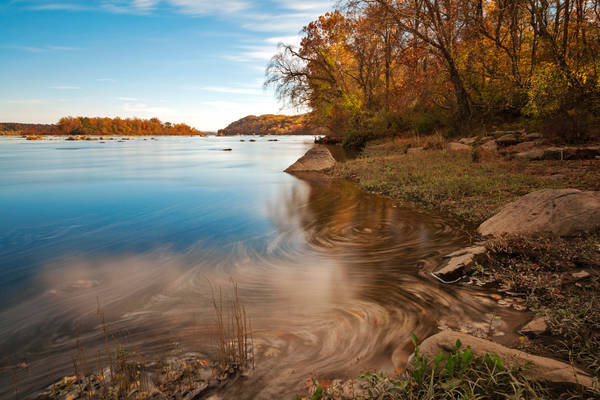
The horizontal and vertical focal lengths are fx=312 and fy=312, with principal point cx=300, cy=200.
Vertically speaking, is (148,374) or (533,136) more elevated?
(533,136)

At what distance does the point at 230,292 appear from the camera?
4035 millimetres

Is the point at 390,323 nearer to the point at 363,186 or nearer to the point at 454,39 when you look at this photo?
the point at 363,186

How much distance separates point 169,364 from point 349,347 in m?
1.55

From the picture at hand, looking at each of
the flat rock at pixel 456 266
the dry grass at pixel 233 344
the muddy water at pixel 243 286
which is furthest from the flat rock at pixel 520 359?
the flat rock at pixel 456 266

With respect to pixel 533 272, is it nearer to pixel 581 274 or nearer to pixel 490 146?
pixel 581 274

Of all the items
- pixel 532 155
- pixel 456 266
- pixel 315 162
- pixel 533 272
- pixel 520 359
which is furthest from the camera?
pixel 315 162

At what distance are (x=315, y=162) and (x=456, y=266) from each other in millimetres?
12780

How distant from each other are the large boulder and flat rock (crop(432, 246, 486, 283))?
2.94 feet

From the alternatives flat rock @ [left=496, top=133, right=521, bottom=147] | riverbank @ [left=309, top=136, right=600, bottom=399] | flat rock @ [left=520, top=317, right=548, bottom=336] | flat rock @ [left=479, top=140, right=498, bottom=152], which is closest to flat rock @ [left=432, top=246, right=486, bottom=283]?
riverbank @ [left=309, top=136, right=600, bottom=399]

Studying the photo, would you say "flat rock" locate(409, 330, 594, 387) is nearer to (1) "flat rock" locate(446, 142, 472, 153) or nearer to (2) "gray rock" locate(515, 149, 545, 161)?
(2) "gray rock" locate(515, 149, 545, 161)

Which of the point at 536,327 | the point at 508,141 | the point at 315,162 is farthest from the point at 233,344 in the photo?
the point at 508,141

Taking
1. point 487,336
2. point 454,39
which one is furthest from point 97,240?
point 454,39

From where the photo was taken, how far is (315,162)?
16.4 metres

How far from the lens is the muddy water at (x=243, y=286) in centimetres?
278
